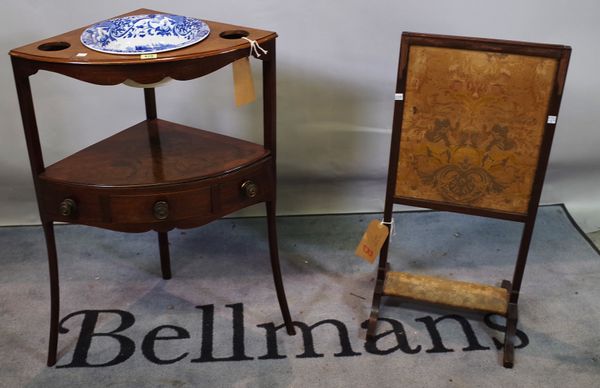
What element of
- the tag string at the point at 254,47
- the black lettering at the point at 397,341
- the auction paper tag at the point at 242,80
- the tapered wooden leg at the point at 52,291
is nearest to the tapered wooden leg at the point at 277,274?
the black lettering at the point at 397,341

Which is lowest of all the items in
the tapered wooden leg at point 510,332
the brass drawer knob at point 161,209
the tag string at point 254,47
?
A: the tapered wooden leg at point 510,332

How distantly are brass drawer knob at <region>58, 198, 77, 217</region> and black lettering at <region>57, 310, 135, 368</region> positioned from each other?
0.47 metres

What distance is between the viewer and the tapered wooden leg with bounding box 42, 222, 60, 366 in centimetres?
174

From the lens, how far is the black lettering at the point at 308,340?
1928mm

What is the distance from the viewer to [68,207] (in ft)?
5.41

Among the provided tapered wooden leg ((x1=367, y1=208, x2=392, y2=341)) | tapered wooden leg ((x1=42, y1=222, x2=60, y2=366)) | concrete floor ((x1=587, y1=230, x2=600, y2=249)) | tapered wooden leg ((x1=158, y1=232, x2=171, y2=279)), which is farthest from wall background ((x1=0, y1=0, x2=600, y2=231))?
tapered wooden leg ((x1=42, y1=222, x2=60, y2=366))

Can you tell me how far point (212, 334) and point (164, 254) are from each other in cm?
35

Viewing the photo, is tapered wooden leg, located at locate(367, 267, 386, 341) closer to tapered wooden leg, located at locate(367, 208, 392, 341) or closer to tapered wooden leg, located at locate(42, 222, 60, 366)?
tapered wooden leg, located at locate(367, 208, 392, 341)

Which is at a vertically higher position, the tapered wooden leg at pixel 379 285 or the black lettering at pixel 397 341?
the tapered wooden leg at pixel 379 285

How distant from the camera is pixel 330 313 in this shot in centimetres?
210

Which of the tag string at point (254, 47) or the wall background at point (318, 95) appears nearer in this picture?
the tag string at point (254, 47)

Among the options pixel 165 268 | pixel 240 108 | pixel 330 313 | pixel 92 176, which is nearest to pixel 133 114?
pixel 240 108

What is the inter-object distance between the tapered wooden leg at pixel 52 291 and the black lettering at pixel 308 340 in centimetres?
56

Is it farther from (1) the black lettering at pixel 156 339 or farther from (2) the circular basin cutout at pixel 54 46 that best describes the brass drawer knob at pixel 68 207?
(1) the black lettering at pixel 156 339
